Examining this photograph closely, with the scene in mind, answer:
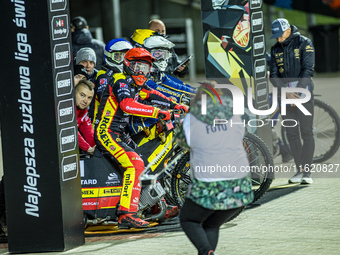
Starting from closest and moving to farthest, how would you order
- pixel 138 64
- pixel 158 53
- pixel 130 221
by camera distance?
pixel 130 221
pixel 138 64
pixel 158 53

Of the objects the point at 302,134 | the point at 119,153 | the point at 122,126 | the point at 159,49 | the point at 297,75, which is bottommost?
the point at 302,134

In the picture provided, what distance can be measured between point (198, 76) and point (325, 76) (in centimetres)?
445

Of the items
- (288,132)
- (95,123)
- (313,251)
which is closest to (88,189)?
(95,123)

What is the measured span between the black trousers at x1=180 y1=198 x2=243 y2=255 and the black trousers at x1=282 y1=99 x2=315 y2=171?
4296 mm

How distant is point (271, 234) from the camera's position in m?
7.19

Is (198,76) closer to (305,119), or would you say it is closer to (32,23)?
(305,119)

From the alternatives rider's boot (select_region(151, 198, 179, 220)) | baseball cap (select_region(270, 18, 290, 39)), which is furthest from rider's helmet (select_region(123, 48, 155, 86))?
baseball cap (select_region(270, 18, 290, 39))

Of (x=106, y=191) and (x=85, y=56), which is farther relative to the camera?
(x=85, y=56)

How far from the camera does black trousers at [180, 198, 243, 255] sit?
5484mm

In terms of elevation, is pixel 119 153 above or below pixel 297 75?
below

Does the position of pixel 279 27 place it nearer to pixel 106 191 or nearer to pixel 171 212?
pixel 171 212

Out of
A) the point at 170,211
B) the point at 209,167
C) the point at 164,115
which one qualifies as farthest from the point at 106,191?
the point at 209,167

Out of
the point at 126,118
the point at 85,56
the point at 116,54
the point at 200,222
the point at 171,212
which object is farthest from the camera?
the point at 85,56

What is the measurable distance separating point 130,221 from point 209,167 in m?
2.44
